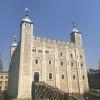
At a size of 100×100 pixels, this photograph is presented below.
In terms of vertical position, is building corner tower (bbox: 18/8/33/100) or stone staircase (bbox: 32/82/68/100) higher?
building corner tower (bbox: 18/8/33/100)

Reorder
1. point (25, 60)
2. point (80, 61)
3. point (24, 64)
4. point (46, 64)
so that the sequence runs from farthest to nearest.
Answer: point (80, 61) → point (46, 64) → point (25, 60) → point (24, 64)

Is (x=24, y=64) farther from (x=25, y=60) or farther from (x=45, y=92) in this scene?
(x=45, y=92)

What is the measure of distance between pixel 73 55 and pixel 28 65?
14.7m

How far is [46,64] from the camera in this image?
44.2 metres

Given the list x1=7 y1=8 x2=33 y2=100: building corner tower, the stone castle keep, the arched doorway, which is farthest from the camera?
the arched doorway

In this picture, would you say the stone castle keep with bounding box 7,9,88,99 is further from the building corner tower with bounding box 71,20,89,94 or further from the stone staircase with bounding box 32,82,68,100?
the stone staircase with bounding box 32,82,68,100

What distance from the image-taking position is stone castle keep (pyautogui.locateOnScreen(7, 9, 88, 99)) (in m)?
39.9

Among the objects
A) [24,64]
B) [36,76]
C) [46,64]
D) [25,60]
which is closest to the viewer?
[24,64]

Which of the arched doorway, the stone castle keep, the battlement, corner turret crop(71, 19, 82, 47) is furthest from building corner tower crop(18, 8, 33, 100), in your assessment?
corner turret crop(71, 19, 82, 47)

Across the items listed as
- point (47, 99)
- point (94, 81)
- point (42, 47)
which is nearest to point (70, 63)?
point (42, 47)

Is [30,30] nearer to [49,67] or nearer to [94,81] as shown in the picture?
[49,67]

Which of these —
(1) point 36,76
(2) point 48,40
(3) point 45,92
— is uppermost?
(2) point 48,40

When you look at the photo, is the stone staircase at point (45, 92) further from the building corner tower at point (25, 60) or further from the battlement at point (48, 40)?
the battlement at point (48, 40)

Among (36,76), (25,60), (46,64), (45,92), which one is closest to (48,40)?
Result: (46,64)
